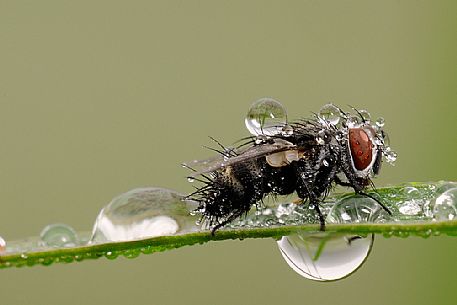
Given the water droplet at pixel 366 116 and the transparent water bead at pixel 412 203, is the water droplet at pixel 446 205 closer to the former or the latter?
the transparent water bead at pixel 412 203

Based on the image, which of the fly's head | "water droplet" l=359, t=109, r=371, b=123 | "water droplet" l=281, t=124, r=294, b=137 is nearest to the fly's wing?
"water droplet" l=281, t=124, r=294, b=137

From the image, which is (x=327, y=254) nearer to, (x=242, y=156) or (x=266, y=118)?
(x=242, y=156)

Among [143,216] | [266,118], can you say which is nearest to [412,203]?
[143,216]

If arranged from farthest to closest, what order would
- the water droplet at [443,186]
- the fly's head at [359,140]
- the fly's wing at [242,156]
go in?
the fly's head at [359,140], the fly's wing at [242,156], the water droplet at [443,186]

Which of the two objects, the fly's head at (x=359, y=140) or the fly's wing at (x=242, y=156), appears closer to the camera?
the fly's wing at (x=242, y=156)

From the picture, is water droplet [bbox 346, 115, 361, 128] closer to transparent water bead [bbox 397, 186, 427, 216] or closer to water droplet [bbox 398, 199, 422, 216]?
transparent water bead [bbox 397, 186, 427, 216]

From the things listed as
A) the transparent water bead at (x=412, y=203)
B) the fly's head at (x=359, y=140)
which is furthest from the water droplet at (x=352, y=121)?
the transparent water bead at (x=412, y=203)
